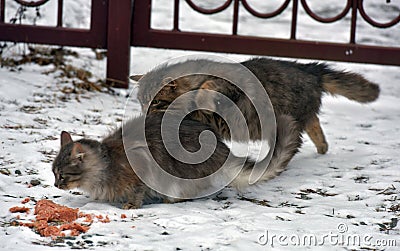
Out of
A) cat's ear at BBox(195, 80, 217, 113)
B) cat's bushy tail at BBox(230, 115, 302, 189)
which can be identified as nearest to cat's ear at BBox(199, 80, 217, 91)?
cat's ear at BBox(195, 80, 217, 113)

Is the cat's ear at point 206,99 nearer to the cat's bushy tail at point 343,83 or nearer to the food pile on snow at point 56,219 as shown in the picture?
the cat's bushy tail at point 343,83

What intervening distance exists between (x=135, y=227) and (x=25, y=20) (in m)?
5.62

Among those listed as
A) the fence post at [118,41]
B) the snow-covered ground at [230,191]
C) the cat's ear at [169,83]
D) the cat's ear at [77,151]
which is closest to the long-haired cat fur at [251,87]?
the cat's ear at [169,83]

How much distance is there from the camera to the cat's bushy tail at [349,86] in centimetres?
568

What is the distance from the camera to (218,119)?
5.18 m

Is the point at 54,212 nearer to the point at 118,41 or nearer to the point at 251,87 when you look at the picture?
the point at 251,87

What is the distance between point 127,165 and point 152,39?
2.95 m

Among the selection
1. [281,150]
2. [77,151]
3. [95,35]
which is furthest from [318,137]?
[95,35]

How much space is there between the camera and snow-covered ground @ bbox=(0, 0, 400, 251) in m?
3.79

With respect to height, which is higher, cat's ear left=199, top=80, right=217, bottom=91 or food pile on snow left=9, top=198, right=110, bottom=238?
cat's ear left=199, top=80, right=217, bottom=91

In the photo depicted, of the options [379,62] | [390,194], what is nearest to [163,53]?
[379,62]

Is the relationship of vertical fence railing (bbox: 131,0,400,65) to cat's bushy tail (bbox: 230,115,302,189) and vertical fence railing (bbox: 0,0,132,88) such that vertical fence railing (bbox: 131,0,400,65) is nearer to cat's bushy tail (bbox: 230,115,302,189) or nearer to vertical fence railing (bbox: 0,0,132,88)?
vertical fence railing (bbox: 0,0,132,88)

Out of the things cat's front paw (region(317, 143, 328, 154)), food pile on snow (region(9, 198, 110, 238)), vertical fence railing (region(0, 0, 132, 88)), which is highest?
vertical fence railing (region(0, 0, 132, 88))

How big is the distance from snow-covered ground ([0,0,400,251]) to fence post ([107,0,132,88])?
20 cm
